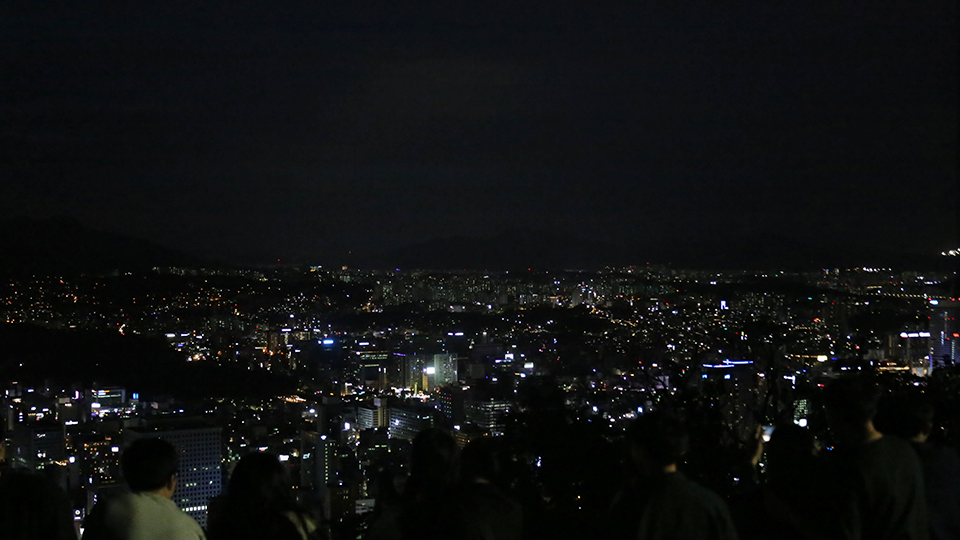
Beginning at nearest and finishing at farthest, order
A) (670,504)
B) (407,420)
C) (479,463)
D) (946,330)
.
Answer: (670,504), (479,463), (946,330), (407,420)

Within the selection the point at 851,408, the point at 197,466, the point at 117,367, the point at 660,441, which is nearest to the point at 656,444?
the point at 660,441

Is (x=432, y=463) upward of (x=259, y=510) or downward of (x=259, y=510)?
upward

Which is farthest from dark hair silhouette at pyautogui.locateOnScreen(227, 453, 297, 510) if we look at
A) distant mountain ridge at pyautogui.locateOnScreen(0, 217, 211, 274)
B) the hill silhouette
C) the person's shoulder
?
distant mountain ridge at pyautogui.locateOnScreen(0, 217, 211, 274)

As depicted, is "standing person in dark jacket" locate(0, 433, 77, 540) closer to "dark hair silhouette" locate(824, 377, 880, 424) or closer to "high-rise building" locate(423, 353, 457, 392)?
"dark hair silhouette" locate(824, 377, 880, 424)

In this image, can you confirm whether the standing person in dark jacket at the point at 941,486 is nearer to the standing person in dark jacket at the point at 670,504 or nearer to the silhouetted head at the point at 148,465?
the standing person in dark jacket at the point at 670,504

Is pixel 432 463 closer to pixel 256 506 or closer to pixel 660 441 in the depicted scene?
pixel 256 506

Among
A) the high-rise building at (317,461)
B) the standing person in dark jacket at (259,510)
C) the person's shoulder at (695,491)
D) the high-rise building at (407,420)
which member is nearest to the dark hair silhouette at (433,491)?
the standing person in dark jacket at (259,510)
